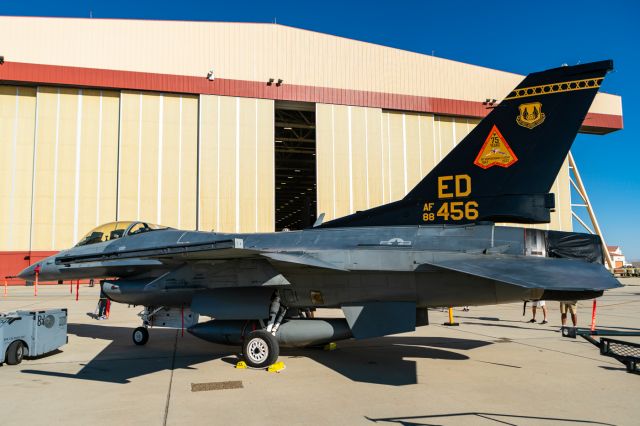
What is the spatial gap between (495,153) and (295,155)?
104 feet

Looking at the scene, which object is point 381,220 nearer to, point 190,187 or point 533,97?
point 533,97

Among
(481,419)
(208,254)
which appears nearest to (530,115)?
(481,419)

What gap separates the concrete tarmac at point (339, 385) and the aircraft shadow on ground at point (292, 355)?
0.07 feet

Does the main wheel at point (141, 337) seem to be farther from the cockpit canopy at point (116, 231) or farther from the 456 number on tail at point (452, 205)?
the 456 number on tail at point (452, 205)

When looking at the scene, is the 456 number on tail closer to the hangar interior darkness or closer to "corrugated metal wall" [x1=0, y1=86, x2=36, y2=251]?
the hangar interior darkness

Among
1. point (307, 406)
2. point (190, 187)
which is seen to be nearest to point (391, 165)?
point (190, 187)

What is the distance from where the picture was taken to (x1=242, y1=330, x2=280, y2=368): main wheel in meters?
7.38

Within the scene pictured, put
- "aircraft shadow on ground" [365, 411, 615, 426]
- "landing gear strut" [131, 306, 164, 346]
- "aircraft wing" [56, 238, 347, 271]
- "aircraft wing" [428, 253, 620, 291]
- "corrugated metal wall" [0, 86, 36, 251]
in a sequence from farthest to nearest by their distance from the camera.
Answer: "corrugated metal wall" [0, 86, 36, 251] < "landing gear strut" [131, 306, 164, 346] < "aircraft wing" [56, 238, 347, 271] < "aircraft wing" [428, 253, 620, 291] < "aircraft shadow on ground" [365, 411, 615, 426]

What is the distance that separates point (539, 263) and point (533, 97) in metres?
2.85

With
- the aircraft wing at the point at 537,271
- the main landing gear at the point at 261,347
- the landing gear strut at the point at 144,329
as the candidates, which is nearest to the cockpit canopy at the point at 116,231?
the landing gear strut at the point at 144,329

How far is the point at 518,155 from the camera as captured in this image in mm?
7258

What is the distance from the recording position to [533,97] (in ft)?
23.8

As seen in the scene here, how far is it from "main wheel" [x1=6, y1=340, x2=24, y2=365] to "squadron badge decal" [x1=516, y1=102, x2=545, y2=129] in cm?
946

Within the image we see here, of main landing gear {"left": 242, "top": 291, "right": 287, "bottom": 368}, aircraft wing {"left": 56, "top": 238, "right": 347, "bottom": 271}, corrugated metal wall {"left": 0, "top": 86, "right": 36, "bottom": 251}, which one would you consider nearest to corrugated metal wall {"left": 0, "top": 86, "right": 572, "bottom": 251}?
corrugated metal wall {"left": 0, "top": 86, "right": 36, "bottom": 251}
